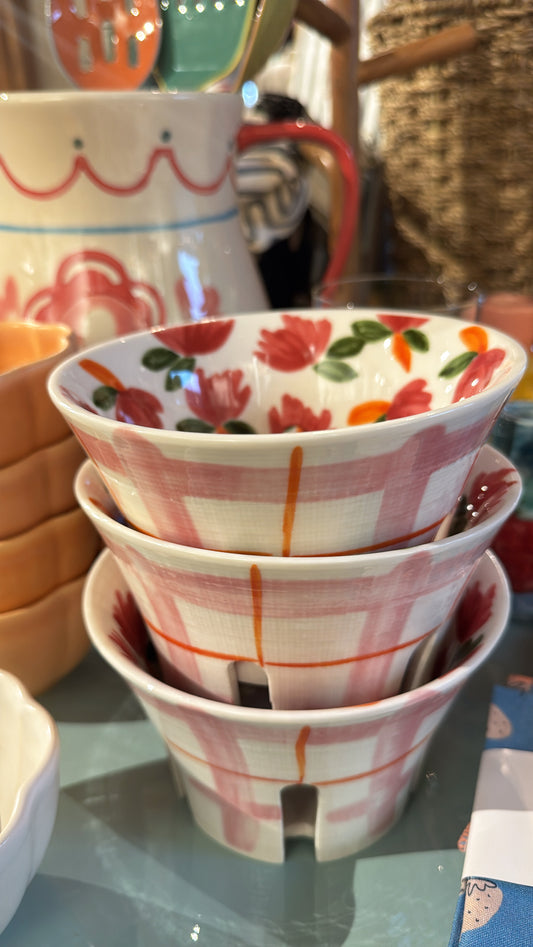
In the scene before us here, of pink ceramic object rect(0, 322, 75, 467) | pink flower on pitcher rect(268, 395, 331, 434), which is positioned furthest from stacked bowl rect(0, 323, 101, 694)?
pink flower on pitcher rect(268, 395, 331, 434)

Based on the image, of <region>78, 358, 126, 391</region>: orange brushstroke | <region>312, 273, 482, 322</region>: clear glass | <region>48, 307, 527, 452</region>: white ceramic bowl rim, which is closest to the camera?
<region>48, 307, 527, 452</region>: white ceramic bowl rim

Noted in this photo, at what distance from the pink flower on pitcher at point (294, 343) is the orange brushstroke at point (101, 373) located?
0.08 metres

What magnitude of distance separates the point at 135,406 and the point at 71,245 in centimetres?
12

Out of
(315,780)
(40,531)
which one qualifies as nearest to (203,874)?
(315,780)

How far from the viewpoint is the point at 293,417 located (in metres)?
0.39

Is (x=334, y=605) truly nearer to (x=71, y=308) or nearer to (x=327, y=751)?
(x=327, y=751)

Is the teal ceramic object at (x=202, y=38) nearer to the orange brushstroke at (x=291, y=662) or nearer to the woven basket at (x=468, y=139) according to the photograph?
the woven basket at (x=468, y=139)

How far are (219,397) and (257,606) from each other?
0.16m

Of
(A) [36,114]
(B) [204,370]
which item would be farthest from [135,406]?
(A) [36,114]

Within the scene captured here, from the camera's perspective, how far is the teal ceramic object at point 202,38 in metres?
0.50

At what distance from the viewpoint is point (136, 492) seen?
0.26 m

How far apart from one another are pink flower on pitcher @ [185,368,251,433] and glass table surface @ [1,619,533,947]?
16 cm

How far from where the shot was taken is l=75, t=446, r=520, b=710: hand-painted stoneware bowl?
25 cm

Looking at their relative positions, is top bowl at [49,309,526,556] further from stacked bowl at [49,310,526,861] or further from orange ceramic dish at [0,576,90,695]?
orange ceramic dish at [0,576,90,695]
